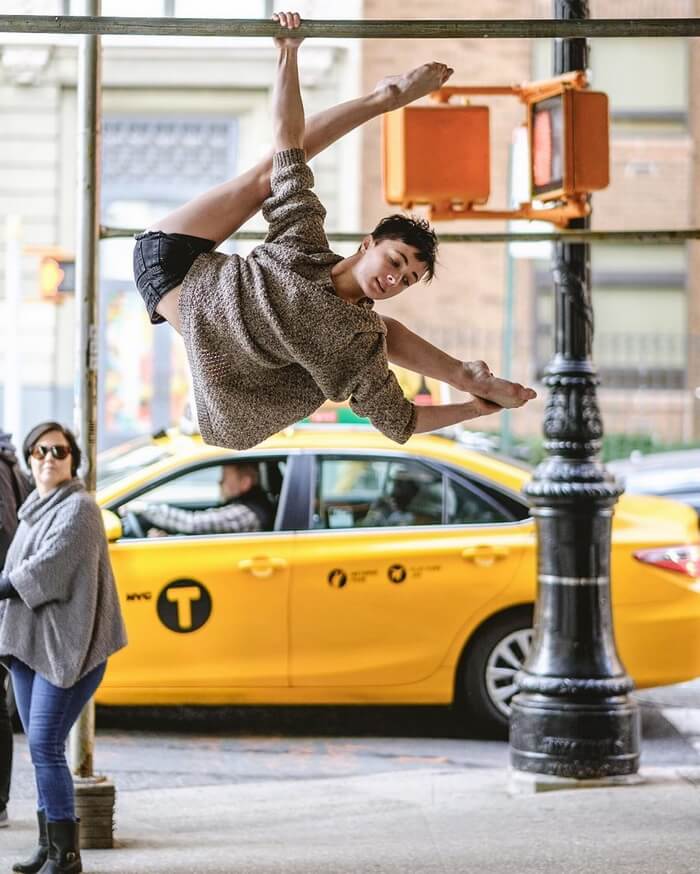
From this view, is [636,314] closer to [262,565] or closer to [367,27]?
[262,565]

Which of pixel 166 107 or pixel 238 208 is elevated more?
pixel 166 107

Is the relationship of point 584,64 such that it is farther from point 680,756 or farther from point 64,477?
point 680,756

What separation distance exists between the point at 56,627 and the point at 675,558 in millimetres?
4299

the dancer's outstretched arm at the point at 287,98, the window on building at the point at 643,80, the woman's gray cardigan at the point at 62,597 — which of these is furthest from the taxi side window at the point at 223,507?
the window on building at the point at 643,80

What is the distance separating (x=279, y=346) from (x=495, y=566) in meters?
4.97

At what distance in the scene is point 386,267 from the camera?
4.42 meters

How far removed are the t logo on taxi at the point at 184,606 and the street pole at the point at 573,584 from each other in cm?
203

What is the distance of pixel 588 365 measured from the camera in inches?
312

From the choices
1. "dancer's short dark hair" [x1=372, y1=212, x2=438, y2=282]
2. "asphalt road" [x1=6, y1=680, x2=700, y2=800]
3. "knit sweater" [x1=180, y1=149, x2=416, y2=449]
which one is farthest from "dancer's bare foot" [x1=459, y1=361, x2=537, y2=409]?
"asphalt road" [x1=6, y1=680, x2=700, y2=800]

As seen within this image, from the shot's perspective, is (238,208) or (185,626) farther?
(185,626)

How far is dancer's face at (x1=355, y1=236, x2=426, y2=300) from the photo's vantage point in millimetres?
4418

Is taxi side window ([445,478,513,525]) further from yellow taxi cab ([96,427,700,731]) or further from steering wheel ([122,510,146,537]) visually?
steering wheel ([122,510,146,537])

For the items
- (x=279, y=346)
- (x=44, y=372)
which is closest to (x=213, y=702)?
(x=279, y=346)

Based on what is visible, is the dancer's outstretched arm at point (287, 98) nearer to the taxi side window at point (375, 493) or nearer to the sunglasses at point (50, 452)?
the sunglasses at point (50, 452)
